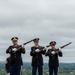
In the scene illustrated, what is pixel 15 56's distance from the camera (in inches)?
878

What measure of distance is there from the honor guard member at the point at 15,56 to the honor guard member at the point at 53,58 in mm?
2282

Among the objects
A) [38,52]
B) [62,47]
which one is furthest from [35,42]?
[62,47]

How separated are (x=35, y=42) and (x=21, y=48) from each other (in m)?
1.61

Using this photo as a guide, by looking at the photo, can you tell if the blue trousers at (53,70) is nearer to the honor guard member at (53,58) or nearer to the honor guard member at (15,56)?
the honor guard member at (53,58)

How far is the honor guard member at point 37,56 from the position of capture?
23.1 m

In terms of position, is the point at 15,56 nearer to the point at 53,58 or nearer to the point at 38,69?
the point at 38,69

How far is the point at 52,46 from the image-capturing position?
77.1 feet

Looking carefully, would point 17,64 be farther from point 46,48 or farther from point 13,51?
point 46,48

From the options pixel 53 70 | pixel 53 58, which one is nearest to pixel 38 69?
pixel 53 70

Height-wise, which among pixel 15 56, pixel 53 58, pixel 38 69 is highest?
pixel 53 58

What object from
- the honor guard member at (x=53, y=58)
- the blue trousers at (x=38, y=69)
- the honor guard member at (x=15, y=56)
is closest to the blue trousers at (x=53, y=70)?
the honor guard member at (x=53, y=58)

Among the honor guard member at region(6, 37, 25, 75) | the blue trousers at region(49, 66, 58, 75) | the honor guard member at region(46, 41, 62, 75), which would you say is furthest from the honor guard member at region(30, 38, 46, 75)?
the honor guard member at region(6, 37, 25, 75)

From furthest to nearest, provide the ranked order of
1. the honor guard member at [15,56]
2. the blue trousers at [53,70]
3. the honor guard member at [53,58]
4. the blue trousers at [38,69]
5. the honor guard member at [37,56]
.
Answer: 1. the blue trousers at [53,70]
2. the honor guard member at [53,58]
3. the blue trousers at [38,69]
4. the honor guard member at [37,56]
5. the honor guard member at [15,56]

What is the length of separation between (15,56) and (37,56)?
1865 mm
